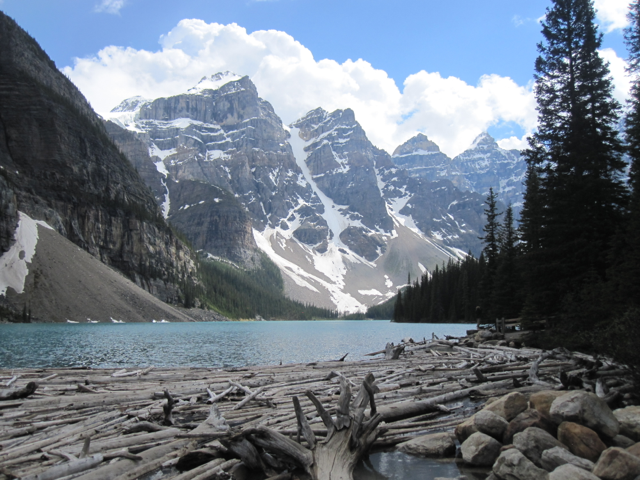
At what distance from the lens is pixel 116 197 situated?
527 feet

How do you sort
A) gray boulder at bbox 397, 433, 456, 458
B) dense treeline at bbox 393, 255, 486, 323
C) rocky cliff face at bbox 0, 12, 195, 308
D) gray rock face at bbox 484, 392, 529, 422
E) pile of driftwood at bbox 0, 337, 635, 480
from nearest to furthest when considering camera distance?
pile of driftwood at bbox 0, 337, 635, 480
gray boulder at bbox 397, 433, 456, 458
gray rock face at bbox 484, 392, 529, 422
dense treeline at bbox 393, 255, 486, 323
rocky cliff face at bbox 0, 12, 195, 308

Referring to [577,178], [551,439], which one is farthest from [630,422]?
[577,178]

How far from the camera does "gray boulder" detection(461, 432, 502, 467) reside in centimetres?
843

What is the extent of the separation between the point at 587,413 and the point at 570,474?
2.22 meters

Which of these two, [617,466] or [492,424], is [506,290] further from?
[617,466]

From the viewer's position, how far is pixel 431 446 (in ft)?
29.6

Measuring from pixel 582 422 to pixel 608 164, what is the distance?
19751 mm

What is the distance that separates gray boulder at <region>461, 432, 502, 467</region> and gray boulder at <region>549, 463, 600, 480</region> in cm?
202

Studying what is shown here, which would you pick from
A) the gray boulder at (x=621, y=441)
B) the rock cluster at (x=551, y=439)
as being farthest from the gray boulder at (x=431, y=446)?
the gray boulder at (x=621, y=441)

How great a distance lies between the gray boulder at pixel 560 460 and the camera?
6.85 m

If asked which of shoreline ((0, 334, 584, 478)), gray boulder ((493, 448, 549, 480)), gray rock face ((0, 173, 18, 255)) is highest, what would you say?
gray rock face ((0, 173, 18, 255))

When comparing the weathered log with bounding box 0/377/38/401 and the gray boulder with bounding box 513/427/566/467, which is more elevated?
the gray boulder with bounding box 513/427/566/467

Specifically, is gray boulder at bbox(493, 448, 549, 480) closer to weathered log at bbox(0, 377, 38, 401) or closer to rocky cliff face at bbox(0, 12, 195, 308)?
weathered log at bbox(0, 377, 38, 401)

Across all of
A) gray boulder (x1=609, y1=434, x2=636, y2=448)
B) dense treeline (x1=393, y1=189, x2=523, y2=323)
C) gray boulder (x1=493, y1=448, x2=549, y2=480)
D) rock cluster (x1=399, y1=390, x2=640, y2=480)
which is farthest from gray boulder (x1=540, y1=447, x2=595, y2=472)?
dense treeline (x1=393, y1=189, x2=523, y2=323)
